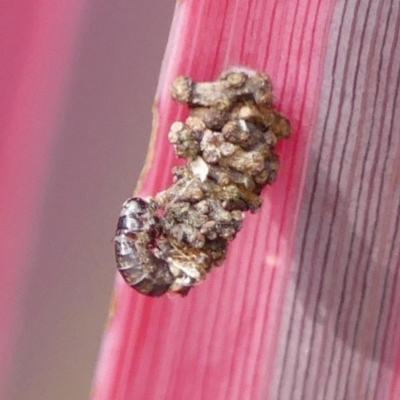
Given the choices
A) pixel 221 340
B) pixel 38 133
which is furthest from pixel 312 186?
pixel 38 133

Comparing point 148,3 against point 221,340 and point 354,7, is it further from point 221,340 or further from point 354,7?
point 221,340

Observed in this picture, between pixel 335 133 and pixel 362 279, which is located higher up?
pixel 335 133

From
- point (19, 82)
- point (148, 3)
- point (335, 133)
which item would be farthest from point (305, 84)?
point (19, 82)

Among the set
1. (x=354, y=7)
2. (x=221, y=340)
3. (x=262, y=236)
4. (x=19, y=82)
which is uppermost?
(x=354, y=7)

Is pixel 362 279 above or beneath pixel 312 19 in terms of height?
beneath

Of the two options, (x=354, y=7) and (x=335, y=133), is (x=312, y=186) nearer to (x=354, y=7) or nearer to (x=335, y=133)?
(x=335, y=133)

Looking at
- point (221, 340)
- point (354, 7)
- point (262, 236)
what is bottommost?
point (221, 340)
